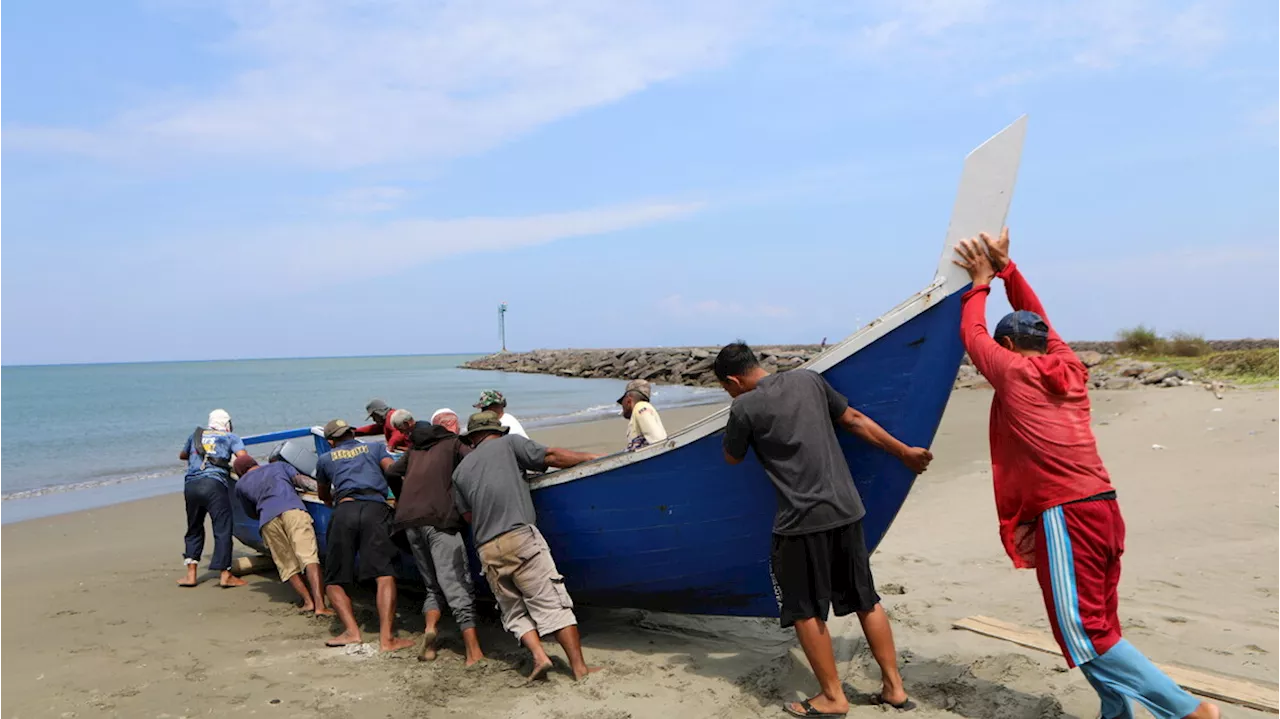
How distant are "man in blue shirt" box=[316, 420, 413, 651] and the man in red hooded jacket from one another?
407 centimetres

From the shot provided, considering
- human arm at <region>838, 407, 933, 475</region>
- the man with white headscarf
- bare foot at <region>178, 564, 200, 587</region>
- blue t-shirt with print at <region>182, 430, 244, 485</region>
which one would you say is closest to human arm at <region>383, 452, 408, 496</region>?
the man with white headscarf

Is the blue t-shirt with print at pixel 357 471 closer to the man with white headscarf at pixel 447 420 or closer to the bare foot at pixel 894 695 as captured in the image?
the man with white headscarf at pixel 447 420

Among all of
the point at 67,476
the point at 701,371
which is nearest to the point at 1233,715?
the point at 67,476

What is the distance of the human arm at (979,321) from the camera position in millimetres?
3717

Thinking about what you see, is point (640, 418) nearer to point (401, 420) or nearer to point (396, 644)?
point (401, 420)

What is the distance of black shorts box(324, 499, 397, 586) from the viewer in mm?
5961

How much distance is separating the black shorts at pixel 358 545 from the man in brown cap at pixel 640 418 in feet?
6.08

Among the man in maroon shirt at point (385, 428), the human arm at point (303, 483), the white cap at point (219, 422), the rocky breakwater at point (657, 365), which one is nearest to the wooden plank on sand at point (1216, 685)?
the man in maroon shirt at point (385, 428)

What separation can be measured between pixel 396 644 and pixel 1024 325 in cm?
441

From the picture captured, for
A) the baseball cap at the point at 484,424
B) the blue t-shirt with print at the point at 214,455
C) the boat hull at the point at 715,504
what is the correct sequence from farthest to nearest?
the blue t-shirt with print at the point at 214,455
the baseball cap at the point at 484,424
the boat hull at the point at 715,504

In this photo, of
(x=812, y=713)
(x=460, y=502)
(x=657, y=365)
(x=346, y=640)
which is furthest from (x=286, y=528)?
(x=657, y=365)

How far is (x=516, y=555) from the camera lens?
5098mm

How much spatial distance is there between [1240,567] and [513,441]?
5.29 m

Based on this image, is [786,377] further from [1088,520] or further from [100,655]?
[100,655]
